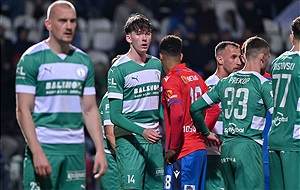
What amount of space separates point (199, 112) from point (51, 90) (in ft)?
8.46

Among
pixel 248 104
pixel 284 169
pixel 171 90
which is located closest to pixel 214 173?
pixel 171 90

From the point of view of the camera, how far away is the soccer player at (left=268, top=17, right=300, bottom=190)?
8.79 metres

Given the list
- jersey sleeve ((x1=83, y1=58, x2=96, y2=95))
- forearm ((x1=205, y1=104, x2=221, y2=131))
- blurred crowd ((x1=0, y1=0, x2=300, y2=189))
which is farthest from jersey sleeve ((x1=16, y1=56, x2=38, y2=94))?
blurred crowd ((x1=0, y1=0, x2=300, y2=189))

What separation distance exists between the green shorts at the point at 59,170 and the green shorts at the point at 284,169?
7.94 feet

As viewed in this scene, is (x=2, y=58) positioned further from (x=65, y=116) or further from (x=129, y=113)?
(x=65, y=116)

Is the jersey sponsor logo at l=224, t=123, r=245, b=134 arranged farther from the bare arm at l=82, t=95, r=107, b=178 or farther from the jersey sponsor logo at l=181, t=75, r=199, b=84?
the bare arm at l=82, t=95, r=107, b=178

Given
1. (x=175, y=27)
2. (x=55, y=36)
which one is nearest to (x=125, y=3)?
(x=175, y=27)

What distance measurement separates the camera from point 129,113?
957 cm

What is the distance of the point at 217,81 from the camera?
11.0m

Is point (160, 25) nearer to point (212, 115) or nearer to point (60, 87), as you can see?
point (212, 115)

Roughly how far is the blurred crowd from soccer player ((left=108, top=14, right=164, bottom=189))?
8310 mm

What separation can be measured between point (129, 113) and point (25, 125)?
2.38m

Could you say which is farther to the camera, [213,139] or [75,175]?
[213,139]

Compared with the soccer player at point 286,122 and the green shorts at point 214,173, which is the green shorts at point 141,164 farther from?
the soccer player at point 286,122
